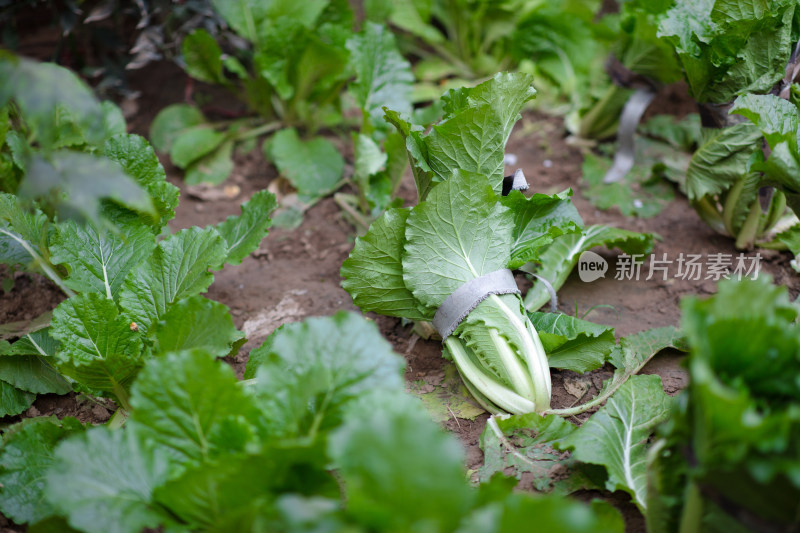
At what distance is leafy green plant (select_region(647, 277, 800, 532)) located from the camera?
3.64 ft

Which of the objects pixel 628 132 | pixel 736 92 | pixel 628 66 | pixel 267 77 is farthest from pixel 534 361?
pixel 267 77

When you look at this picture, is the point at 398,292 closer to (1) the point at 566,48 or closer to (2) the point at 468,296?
(2) the point at 468,296

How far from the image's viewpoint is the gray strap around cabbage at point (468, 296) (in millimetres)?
1973

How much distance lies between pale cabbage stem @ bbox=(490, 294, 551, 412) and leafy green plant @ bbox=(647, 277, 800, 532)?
579 millimetres

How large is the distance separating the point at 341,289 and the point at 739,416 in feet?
5.82

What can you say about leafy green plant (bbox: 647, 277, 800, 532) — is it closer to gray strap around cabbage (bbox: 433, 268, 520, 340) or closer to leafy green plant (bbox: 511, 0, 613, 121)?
gray strap around cabbage (bbox: 433, 268, 520, 340)

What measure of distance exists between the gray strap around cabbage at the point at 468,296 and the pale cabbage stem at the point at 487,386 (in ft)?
0.21

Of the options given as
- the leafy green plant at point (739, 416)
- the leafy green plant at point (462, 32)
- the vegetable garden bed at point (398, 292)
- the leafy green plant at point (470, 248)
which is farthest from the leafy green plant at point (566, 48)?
the leafy green plant at point (739, 416)

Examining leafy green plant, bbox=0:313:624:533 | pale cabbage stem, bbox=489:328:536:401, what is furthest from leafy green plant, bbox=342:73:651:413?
leafy green plant, bbox=0:313:624:533

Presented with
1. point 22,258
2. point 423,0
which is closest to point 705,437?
point 22,258

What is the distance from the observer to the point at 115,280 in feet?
6.95

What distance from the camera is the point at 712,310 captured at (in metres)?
1.28

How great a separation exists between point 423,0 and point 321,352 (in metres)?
3.23

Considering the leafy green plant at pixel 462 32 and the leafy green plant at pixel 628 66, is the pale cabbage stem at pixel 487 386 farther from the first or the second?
the leafy green plant at pixel 462 32
